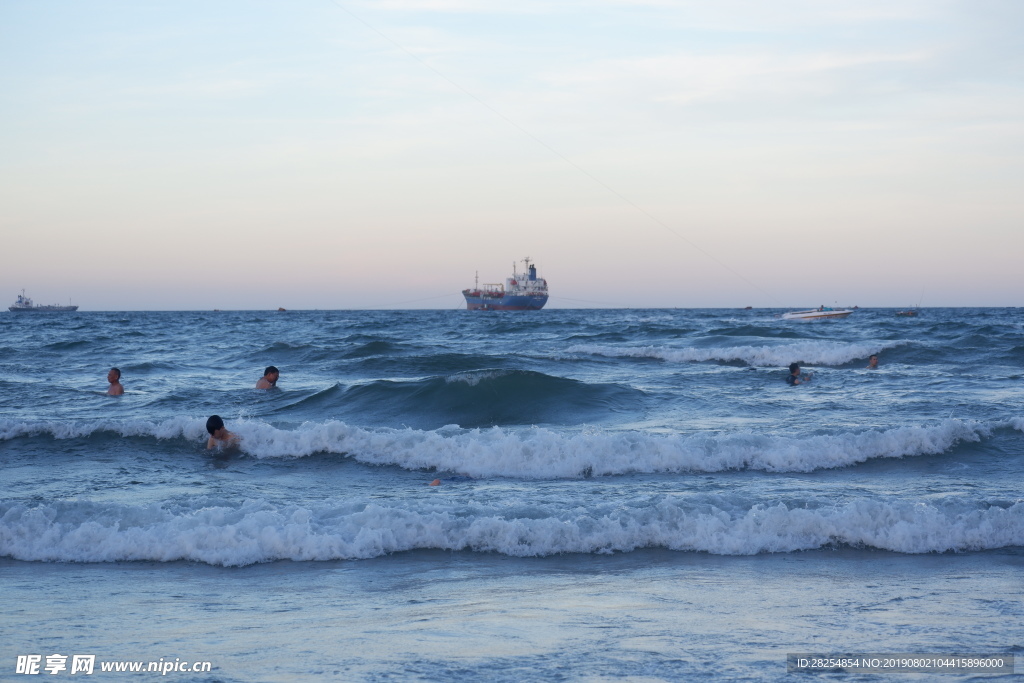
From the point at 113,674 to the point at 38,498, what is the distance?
4.67 meters

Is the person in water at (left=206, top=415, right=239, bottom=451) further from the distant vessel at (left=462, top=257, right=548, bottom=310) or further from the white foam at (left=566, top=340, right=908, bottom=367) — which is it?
the distant vessel at (left=462, top=257, right=548, bottom=310)

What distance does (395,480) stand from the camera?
969 centimetres

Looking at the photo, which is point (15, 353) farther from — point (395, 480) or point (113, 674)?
point (113, 674)

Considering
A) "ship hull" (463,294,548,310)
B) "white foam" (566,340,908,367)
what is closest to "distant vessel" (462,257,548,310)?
"ship hull" (463,294,548,310)

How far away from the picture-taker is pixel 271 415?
14453 mm

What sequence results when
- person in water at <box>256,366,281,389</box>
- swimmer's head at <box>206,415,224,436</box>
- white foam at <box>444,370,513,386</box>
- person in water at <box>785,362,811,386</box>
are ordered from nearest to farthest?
1. swimmer's head at <box>206,415,224,436</box>
2. white foam at <box>444,370,513,386</box>
3. person in water at <box>256,366,281,389</box>
4. person in water at <box>785,362,811,386</box>

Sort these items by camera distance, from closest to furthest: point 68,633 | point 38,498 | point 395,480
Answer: point 68,633 < point 38,498 < point 395,480

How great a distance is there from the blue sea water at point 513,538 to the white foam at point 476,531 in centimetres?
2

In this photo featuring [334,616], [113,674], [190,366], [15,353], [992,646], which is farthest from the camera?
[15,353]

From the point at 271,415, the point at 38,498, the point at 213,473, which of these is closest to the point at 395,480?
the point at 213,473

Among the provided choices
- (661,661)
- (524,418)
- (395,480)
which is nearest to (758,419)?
(524,418)

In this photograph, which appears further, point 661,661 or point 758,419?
point 758,419

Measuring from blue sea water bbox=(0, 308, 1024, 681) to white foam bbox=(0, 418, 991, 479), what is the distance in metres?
0.04

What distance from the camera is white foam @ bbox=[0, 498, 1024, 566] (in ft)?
21.4
